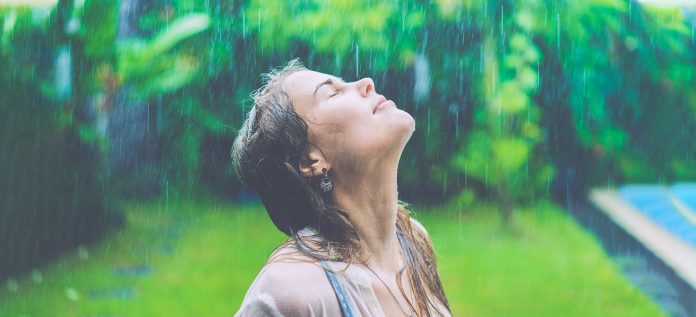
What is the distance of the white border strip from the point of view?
4.98 m

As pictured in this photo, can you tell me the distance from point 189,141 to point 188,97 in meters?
0.28

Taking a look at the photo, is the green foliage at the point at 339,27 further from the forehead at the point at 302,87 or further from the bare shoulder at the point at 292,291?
the bare shoulder at the point at 292,291

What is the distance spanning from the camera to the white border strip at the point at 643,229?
4.98 metres

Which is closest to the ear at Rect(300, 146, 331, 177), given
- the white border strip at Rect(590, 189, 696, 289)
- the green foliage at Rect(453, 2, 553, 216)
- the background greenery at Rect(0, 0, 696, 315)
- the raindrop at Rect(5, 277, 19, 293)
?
the background greenery at Rect(0, 0, 696, 315)

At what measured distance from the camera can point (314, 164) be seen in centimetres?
192

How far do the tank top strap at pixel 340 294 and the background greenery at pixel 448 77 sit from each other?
11.3 ft

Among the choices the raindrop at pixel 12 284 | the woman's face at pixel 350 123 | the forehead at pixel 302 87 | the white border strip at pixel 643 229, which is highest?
the forehead at pixel 302 87

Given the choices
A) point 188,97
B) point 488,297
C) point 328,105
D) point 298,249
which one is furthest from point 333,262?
point 188,97

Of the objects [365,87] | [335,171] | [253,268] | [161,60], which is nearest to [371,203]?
[335,171]

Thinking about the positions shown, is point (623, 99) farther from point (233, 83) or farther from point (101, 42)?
point (101, 42)

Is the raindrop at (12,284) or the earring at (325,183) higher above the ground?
the earring at (325,183)

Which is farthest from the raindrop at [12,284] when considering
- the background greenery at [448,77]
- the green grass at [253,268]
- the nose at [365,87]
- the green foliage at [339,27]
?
the nose at [365,87]

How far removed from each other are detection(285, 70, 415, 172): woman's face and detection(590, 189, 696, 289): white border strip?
3544 millimetres

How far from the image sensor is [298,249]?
1.82 meters
